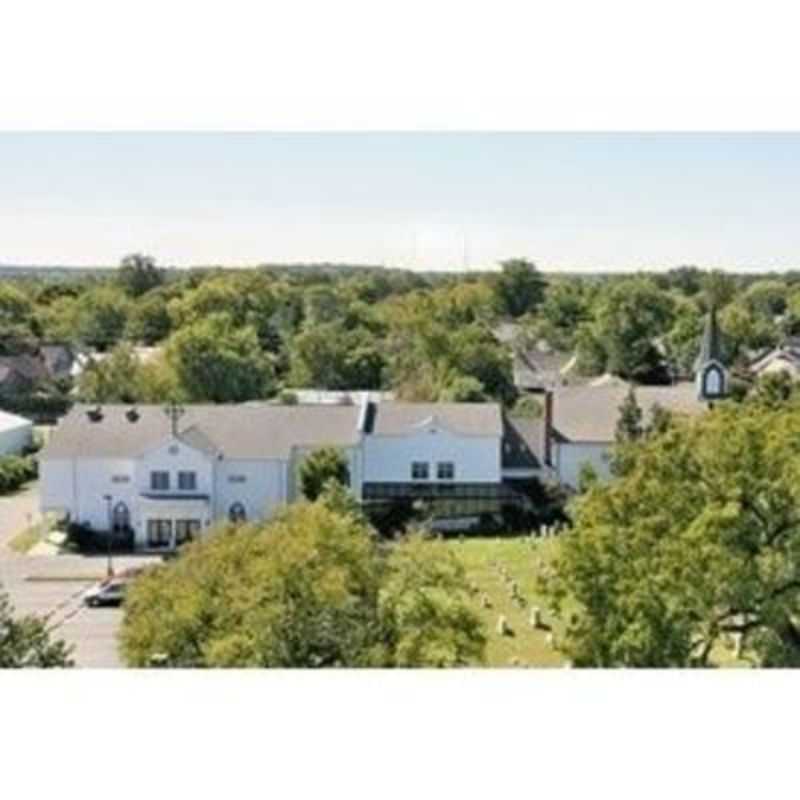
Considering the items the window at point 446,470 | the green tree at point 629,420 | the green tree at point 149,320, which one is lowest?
the window at point 446,470

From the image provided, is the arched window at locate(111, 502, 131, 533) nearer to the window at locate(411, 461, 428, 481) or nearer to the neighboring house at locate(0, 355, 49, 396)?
the window at locate(411, 461, 428, 481)

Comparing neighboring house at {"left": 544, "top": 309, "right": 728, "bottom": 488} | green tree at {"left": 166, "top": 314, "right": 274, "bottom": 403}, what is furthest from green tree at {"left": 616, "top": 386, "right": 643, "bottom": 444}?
green tree at {"left": 166, "top": 314, "right": 274, "bottom": 403}

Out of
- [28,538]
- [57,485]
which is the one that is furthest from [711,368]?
[28,538]

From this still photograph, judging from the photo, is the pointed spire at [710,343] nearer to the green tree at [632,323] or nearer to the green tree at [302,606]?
the green tree at [632,323]

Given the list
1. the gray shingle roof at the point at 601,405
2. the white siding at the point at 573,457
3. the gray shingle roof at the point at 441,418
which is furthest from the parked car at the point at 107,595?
the gray shingle roof at the point at 601,405

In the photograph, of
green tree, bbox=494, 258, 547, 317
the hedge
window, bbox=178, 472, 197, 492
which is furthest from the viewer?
green tree, bbox=494, 258, 547, 317
